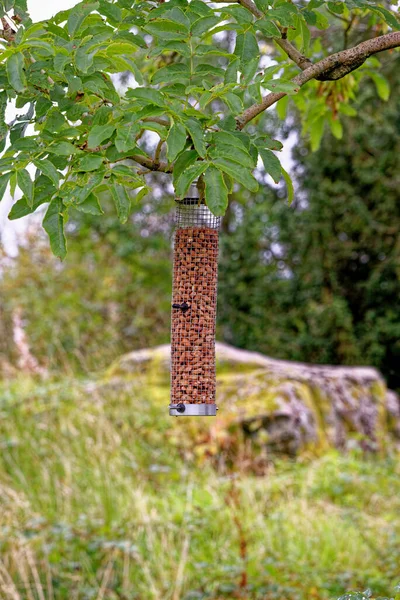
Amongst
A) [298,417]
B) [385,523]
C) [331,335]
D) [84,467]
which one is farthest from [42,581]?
[331,335]

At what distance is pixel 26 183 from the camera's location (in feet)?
5.05

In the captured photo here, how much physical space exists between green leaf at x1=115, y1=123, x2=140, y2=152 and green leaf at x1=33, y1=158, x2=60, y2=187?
0.13 metres

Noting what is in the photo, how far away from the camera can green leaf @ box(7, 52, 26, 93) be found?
1493 mm

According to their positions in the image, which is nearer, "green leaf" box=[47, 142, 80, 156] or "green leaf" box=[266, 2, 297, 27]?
"green leaf" box=[47, 142, 80, 156]

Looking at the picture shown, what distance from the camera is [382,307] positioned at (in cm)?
917

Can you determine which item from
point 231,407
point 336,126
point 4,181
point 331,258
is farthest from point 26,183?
point 331,258

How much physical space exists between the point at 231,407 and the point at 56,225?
4565 mm

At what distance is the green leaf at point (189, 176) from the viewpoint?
1.56 metres

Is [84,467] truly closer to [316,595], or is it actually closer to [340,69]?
[316,595]

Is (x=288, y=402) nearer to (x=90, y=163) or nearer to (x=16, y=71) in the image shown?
(x=90, y=163)

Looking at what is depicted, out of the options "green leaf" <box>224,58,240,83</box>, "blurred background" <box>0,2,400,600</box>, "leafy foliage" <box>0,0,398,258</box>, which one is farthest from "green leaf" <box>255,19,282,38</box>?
"blurred background" <box>0,2,400,600</box>

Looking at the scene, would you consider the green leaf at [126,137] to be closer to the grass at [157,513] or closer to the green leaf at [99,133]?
the green leaf at [99,133]

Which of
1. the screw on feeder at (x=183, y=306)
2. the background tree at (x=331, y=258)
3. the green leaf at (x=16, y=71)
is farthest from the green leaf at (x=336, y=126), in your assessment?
the background tree at (x=331, y=258)

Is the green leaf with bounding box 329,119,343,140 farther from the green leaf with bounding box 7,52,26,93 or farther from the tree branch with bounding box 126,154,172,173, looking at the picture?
the green leaf with bounding box 7,52,26,93
